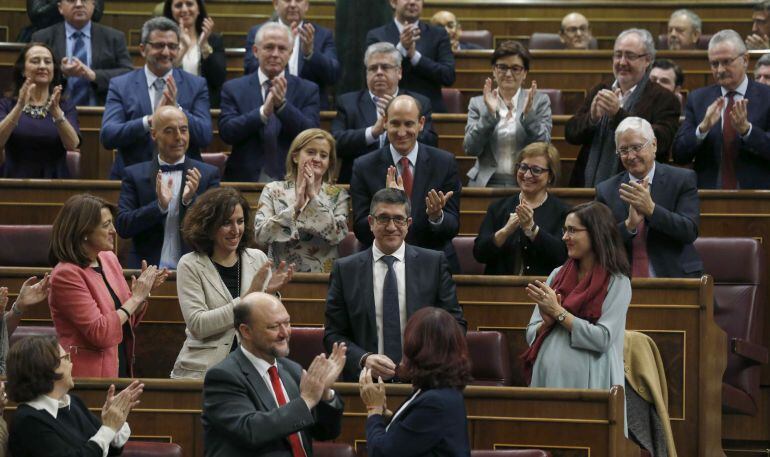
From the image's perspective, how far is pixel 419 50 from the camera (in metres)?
5.97

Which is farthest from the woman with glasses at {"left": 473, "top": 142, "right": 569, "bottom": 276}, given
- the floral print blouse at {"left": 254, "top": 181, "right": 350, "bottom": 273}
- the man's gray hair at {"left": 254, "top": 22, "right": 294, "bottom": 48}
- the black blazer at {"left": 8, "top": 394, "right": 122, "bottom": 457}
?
the black blazer at {"left": 8, "top": 394, "right": 122, "bottom": 457}

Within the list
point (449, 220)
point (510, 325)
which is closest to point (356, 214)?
point (449, 220)

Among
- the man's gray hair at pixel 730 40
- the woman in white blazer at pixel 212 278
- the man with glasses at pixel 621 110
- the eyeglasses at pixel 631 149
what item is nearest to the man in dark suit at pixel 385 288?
the woman in white blazer at pixel 212 278

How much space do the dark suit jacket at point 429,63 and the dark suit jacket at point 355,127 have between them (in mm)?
520

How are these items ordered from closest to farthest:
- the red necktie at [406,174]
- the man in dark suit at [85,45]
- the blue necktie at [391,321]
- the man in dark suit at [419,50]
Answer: the blue necktie at [391,321] < the red necktie at [406,174] < the man in dark suit at [419,50] < the man in dark suit at [85,45]

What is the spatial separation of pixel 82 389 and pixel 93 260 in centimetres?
36

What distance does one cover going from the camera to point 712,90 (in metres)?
5.32

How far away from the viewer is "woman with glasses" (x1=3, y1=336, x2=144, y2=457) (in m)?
3.22

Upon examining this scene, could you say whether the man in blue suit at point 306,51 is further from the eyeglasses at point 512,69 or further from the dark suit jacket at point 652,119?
the dark suit jacket at point 652,119

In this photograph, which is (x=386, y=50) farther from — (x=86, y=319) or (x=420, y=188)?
(x=86, y=319)

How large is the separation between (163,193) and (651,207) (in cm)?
149

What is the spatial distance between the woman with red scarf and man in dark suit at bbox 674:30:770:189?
1.38 m

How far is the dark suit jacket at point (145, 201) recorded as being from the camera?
179 inches

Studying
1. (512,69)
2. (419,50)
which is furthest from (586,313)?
(419,50)
